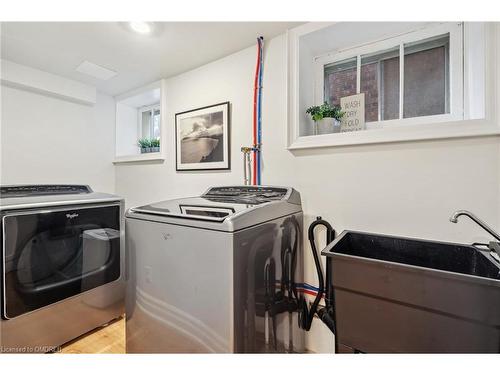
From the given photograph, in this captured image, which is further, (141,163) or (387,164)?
(141,163)

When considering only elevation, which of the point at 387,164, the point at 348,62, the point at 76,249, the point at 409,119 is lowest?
the point at 76,249

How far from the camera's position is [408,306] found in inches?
31.2

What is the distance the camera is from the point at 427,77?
1.31 metres

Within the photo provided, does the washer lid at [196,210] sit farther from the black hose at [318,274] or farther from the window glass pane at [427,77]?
the window glass pane at [427,77]

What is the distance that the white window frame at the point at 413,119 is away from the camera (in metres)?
0.97

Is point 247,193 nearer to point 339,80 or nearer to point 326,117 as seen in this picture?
point 326,117

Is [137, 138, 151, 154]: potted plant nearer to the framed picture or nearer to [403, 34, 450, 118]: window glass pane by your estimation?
the framed picture

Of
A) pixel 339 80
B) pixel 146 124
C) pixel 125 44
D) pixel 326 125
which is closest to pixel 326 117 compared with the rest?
pixel 326 125

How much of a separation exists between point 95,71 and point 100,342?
2.08m

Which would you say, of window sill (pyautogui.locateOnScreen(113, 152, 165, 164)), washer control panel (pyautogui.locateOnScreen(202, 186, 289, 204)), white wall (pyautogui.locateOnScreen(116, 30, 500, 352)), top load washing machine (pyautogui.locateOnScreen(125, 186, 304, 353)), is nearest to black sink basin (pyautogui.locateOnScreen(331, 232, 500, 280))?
white wall (pyautogui.locateOnScreen(116, 30, 500, 352))

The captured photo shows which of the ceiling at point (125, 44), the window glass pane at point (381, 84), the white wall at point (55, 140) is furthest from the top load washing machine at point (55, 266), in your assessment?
the window glass pane at point (381, 84)
